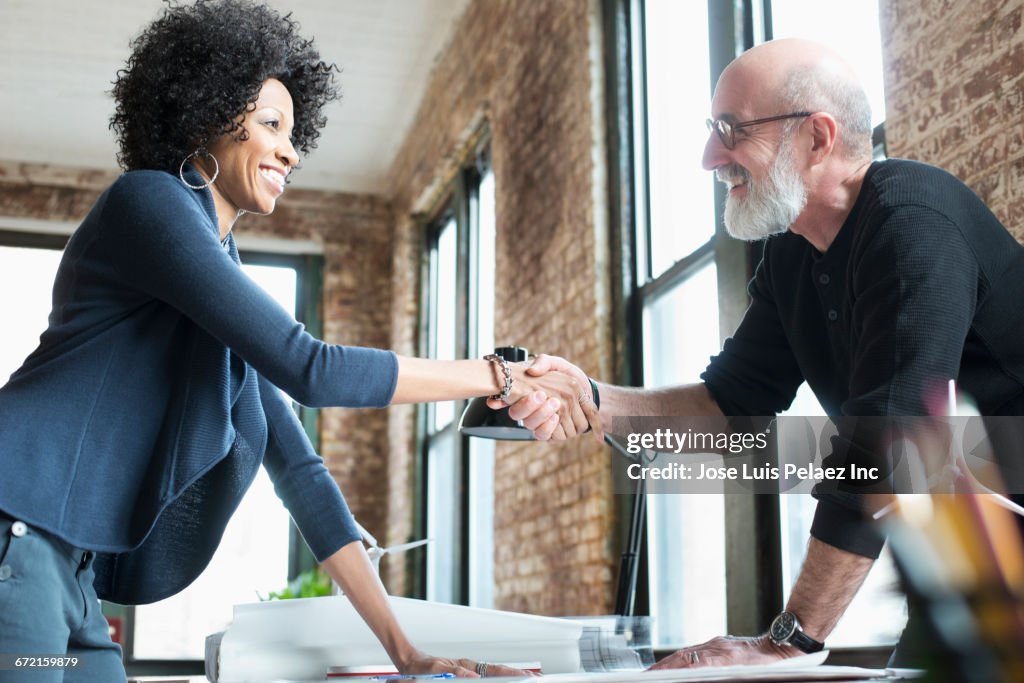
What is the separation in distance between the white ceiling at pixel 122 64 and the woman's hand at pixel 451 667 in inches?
202

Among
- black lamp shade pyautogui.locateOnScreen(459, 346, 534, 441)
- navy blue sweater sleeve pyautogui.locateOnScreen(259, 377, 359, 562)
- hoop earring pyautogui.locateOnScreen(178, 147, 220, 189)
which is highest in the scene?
hoop earring pyautogui.locateOnScreen(178, 147, 220, 189)

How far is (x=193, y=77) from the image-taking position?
1761 mm

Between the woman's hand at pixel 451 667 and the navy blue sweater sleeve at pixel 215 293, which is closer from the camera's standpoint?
the woman's hand at pixel 451 667

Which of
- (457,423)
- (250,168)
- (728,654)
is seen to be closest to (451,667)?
(728,654)

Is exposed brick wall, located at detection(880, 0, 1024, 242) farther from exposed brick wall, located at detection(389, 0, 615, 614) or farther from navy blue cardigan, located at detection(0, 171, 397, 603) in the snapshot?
exposed brick wall, located at detection(389, 0, 615, 614)

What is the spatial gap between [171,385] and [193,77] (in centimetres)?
58

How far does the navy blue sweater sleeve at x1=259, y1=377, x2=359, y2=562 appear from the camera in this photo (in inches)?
68.2

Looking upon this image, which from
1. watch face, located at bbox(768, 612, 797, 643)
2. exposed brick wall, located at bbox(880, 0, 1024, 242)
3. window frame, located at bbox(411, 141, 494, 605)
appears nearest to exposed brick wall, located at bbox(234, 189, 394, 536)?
window frame, located at bbox(411, 141, 494, 605)

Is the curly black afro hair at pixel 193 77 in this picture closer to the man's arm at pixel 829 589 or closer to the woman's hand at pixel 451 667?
the woman's hand at pixel 451 667

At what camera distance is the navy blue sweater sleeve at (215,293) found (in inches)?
56.9

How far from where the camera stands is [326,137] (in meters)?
8.20

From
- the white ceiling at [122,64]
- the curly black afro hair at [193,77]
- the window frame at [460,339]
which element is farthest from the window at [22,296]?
the curly black afro hair at [193,77]

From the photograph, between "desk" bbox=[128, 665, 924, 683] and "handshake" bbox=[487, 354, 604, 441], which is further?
"handshake" bbox=[487, 354, 604, 441]

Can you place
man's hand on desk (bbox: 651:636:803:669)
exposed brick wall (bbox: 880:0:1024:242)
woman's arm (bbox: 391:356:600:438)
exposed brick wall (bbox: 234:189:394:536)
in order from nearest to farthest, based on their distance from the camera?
man's hand on desk (bbox: 651:636:803:669), woman's arm (bbox: 391:356:600:438), exposed brick wall (bbox: 880:0:1024:242), exposed brick wall (bbox: 234:189:394:536)
